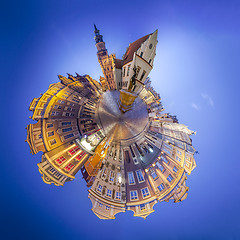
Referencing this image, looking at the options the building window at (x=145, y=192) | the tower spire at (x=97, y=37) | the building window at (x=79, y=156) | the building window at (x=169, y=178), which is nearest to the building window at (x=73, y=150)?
the building window at (x=79, y=156)

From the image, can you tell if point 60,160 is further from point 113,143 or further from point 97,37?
point 97,37

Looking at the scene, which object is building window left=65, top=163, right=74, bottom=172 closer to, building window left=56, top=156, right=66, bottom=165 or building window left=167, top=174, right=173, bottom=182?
building window left=56, top=156, right=66, bottom=165

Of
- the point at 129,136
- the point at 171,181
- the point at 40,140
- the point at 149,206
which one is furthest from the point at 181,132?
the point at 40,140

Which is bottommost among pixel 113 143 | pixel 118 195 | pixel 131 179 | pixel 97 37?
pixel 118 195

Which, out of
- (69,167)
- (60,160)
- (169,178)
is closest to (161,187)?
(169,178)

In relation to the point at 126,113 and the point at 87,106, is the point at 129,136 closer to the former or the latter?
the point at 126,113

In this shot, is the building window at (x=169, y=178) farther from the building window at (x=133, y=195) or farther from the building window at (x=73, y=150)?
the building window at (x=73, y=150)

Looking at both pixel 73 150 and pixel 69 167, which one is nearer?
pixel 69 167

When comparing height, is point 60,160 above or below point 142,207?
above

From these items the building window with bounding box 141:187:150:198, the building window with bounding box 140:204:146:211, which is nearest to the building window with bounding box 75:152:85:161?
the building window with bounding box 141:187:150:198
